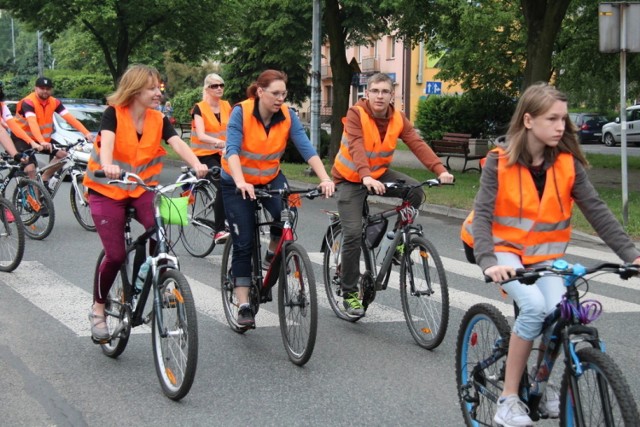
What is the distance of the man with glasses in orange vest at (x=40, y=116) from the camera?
1191cm

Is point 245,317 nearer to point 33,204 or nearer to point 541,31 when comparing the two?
point 33,204

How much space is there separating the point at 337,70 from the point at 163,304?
714 inches

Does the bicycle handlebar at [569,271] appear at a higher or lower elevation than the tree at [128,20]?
lower

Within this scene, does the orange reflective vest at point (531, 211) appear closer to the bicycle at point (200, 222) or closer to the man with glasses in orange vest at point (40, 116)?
the bicycle at point (200, 222)

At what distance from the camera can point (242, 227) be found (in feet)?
20.7

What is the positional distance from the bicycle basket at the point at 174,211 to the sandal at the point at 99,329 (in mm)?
986

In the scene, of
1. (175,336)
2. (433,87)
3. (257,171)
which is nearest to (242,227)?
(257,171)

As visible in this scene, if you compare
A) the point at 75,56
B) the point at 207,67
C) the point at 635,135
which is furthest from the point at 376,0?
the point at 75,56

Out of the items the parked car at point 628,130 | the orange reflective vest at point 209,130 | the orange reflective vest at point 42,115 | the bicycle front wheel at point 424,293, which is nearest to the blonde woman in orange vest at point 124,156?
the bicycle front wheel at point 424,293

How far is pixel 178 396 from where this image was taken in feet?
16.7

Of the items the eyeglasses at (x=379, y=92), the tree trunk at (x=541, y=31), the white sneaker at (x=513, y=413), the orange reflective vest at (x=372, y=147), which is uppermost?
the tree trunk at (x=541, y=31)

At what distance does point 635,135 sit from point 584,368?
3733cm

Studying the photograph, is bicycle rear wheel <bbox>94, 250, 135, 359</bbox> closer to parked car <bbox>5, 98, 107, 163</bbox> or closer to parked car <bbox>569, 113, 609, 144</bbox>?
parked car <bbox>5, 98, 107, 163</bbox>

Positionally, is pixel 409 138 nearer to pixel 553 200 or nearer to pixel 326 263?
pixel 326 263
